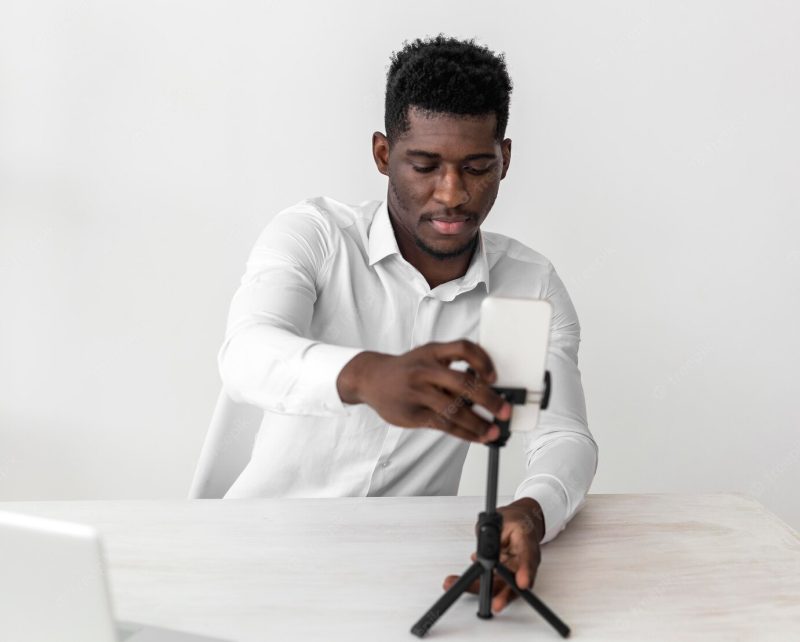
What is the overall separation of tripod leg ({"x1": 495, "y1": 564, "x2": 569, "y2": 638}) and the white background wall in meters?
1.88

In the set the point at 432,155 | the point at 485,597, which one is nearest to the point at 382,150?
the point at 432,155

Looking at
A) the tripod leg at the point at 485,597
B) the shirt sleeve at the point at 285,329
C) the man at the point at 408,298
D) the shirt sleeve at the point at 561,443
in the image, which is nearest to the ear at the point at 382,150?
the man at the point at 408,298

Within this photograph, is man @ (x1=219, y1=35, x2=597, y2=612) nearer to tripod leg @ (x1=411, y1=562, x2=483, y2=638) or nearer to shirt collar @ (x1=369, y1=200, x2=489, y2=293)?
shirt collar @ (x1=369, y1=200, x2=489, y2=293)

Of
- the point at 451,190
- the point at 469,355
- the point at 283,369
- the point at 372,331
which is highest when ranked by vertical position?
the point at 451,190

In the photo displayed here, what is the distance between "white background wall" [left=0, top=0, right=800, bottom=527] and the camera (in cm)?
302

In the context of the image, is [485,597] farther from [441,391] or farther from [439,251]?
[439,251]

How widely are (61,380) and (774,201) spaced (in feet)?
8.11

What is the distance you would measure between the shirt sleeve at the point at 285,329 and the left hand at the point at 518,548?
0.35 metres

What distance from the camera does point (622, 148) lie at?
3.13 m

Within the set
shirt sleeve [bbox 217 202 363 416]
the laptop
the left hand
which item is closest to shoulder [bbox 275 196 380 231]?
shirt sleeve [bbox 217 202 363 416]

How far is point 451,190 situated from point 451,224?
0.25ft

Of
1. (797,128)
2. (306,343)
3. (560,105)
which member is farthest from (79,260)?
(797,128)

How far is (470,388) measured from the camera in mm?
1187

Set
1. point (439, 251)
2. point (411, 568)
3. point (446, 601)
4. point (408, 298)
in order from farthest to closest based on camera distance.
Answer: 1. point (408, 298)
2. point (439, 251)
3. point (411, 568)
4. point (446, 601)
